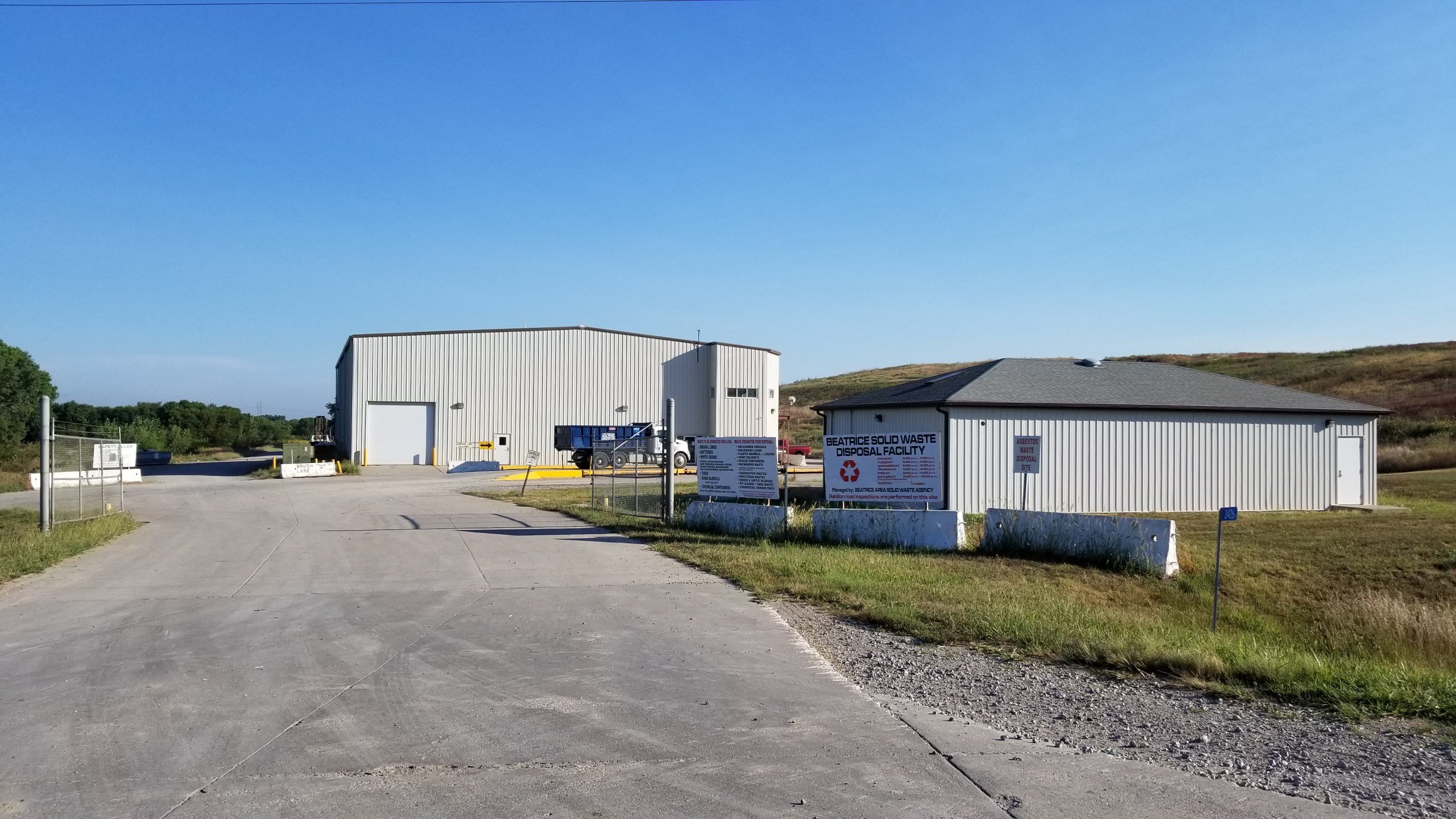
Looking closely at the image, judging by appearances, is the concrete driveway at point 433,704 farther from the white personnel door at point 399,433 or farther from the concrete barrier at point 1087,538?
the white personnel door at point 399,433

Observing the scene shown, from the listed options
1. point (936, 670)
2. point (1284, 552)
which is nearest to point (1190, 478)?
point (1284, 552)

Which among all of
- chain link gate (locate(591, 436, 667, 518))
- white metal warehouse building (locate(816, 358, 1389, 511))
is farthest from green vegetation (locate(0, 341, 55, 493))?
white metal warehouse building (locate(816, 358, 1389, 511))

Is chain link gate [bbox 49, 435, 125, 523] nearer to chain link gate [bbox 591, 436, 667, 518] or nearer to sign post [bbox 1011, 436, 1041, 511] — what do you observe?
chain link gate [bbox 591, 436, 667, 518]

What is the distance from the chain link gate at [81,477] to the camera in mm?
20547

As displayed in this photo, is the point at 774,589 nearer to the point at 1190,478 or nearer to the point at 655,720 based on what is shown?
the point at 655,720

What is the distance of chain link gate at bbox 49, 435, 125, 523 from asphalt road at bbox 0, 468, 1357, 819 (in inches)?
338

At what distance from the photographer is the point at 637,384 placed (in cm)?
5228

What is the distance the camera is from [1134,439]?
25844mm

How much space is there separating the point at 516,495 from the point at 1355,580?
70.5 feet

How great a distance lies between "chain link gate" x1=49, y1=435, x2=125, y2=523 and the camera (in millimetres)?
20547

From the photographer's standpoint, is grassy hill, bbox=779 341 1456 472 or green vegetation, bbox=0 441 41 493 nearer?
green vegetation, bbox=0 441 41 493

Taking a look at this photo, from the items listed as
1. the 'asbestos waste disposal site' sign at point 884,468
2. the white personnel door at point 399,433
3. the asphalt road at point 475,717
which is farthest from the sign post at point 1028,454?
the white personnel door at point 399,433

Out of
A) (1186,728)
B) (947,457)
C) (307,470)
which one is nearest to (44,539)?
(1186,728)

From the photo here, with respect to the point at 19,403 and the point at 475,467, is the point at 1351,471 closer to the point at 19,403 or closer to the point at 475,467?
the point at 475,467
